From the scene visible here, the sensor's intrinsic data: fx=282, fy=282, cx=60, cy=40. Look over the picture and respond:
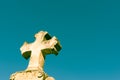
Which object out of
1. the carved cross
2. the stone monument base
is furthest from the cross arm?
the stone monument base

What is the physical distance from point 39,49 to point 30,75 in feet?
4.19

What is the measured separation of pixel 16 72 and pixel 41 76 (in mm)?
1021

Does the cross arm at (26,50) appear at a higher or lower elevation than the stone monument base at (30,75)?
higher

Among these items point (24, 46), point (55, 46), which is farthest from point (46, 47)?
point (24, 46)

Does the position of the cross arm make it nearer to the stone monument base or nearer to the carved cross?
the carved cross

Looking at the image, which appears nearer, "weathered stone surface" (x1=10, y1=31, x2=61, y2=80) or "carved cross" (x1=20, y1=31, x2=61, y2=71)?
"weathered stone surface" (x1=10, y1=31, x2=61, y2=80)

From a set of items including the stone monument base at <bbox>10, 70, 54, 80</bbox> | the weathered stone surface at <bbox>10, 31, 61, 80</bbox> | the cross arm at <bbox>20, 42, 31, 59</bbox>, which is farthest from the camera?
the cross arm at <bbox>20, 42, 31, 59</bbox>

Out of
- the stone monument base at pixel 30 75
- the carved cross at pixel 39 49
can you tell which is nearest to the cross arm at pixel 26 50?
the carved cross at pixel 39 49

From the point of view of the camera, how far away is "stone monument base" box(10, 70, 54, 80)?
796 centimetres

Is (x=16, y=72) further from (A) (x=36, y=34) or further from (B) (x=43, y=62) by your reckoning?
(A) (x=36, y=34)

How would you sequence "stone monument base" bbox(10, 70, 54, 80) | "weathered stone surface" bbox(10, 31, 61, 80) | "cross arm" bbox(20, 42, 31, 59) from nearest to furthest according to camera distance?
"stone monument base" bbox(10, 70, 54, 80)
"weathered stone surface" bbox(10, 31, 61, 80)
"cross arm" bbox(20, 42, 31, 59)

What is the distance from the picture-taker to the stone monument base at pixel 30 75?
7962 mm

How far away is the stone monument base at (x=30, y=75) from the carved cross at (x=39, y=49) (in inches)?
12.8

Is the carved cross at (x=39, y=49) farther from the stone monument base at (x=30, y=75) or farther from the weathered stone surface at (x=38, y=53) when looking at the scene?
the stone monument base at (x=30, y=75)
